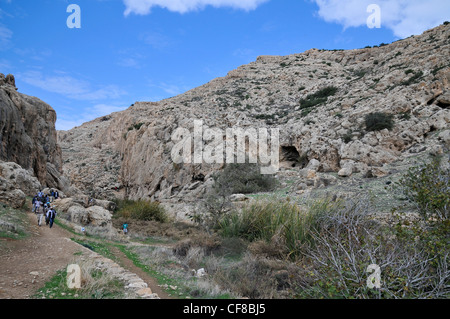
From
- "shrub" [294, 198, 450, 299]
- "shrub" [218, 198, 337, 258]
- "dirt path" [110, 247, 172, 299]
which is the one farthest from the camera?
"shrub" [218, 198, 337, 258]

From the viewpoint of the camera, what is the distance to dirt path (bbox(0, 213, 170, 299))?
471 cm

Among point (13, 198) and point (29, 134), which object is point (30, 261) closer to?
point (13, 198)

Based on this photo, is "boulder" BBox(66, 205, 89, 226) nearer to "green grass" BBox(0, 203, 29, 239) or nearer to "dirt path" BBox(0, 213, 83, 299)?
"green grass" BBox(0, 203, 29, 239)

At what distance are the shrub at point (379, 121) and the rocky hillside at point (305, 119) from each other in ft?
0.44

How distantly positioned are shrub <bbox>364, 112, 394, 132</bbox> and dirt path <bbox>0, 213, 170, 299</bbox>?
17.6 meters

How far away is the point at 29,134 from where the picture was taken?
23.4m

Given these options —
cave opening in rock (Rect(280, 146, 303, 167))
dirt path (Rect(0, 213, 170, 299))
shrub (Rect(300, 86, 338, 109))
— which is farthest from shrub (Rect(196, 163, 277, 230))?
shrub (Rect(300, 86, 338, 109))

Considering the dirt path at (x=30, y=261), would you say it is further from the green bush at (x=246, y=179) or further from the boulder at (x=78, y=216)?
the green bush at (x=246, y=179)

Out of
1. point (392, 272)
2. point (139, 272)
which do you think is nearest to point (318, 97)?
point (139, 272)

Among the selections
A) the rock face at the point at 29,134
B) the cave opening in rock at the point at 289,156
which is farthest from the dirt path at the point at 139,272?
the cave opening in rock at the point at 289,156

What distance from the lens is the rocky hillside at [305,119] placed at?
17.7 meters

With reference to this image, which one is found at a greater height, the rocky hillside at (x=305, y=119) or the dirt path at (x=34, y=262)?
the rocky hillside at (x=305, y=119)
